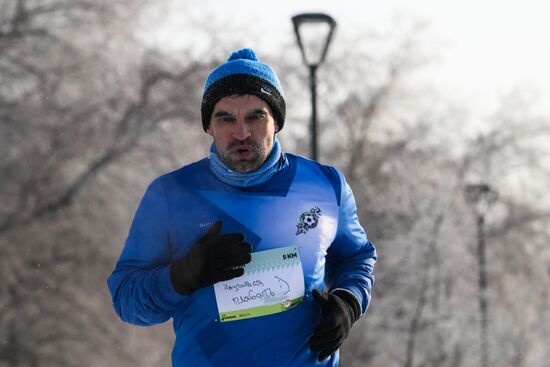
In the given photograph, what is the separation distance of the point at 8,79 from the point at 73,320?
3921mm

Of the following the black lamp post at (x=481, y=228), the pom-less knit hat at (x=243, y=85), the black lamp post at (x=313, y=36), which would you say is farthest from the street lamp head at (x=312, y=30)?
the black lamp post at (x=481, y=228)

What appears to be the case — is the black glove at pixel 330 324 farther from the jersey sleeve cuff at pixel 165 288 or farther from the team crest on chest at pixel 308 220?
the jersey sleeve cuff at pixel 165 288

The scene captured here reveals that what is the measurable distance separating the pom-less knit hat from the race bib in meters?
0.45

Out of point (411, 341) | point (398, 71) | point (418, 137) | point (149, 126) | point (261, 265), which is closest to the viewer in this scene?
point (261, 265)

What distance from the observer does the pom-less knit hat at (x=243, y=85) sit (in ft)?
8.68

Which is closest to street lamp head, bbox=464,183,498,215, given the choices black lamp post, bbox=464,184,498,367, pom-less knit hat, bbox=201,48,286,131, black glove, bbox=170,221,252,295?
black lamp post, bbox=464,184,498,367

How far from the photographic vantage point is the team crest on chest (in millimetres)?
2604

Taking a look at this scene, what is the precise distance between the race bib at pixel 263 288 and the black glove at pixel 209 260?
107 mm

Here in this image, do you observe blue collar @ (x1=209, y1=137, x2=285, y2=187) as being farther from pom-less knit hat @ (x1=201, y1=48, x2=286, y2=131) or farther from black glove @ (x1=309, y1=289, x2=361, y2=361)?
black glove @ (x1=309, y1=289, x2=361, y2=361)

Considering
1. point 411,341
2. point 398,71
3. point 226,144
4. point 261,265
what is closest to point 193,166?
point 226,144

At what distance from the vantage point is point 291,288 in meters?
2.55

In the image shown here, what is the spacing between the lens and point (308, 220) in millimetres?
2625

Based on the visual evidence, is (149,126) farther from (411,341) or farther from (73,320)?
(411,341)

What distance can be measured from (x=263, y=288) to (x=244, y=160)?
0.35m
